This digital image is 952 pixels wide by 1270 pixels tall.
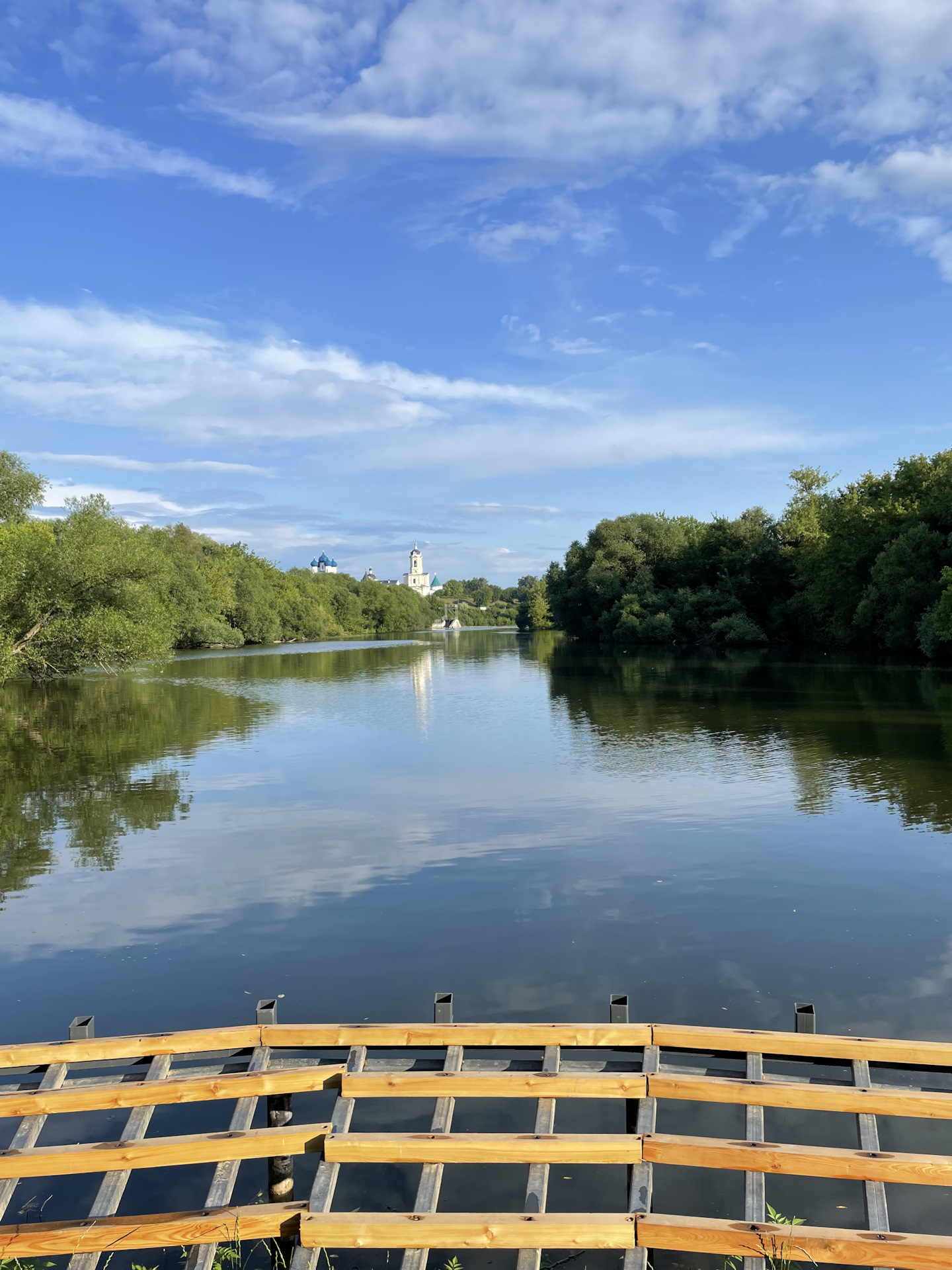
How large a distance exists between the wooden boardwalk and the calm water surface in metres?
1.06

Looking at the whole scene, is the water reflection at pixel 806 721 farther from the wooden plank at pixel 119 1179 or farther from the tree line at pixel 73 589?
the tree line at pixel 73 589

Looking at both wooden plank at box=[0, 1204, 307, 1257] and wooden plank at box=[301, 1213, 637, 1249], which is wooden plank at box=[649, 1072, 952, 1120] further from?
wooden plank at box=[0, 1204, 307, 1257]

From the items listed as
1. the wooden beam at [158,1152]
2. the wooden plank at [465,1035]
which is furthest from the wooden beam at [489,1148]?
the wooden plank at [465,1035]

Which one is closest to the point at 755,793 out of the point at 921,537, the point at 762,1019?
the point at 762,1019

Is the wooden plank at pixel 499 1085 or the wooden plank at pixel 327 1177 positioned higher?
the wooden plank at pixel 499 1085

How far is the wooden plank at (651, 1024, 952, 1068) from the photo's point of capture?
531cm

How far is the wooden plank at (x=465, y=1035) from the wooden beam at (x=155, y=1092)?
30 centimetres

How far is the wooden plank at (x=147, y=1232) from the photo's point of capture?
455 centimetres

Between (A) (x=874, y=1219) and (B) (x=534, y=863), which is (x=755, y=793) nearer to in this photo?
(B) (x=534, y=863)

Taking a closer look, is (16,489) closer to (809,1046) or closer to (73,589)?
(73,589)

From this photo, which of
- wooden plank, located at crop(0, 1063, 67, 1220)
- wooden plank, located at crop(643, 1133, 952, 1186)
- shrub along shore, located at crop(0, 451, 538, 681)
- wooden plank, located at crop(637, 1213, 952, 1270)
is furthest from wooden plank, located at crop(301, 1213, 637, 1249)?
shrub along shore, located at crop(0, 451, 538, 681)

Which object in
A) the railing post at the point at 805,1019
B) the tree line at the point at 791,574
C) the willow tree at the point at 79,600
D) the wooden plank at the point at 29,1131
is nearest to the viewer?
the wooden plank at the point at 29,1131

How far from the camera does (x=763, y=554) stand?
79125mm

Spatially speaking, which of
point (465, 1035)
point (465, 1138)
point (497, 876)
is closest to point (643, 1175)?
point (465, 1138)
